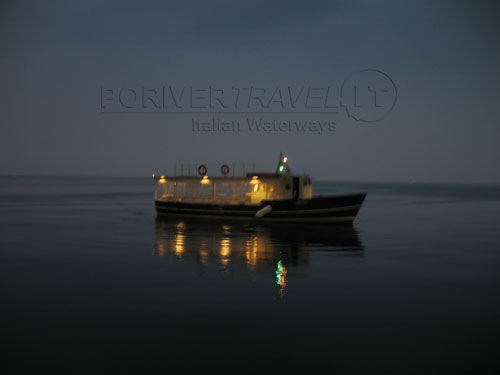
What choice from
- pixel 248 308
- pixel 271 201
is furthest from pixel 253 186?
pixel 248 308

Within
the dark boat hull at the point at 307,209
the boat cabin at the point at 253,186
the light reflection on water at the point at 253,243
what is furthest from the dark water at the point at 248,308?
the boat cabin at the point at 253,186

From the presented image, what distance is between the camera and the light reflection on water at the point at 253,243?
1972cm

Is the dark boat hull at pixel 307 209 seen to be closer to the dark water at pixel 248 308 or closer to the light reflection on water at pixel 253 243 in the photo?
the light reflection on water at pixel 253 243

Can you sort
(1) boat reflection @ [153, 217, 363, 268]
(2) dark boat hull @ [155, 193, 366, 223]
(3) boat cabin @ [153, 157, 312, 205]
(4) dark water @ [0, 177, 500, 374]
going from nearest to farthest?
(4) dark water @ [0, 177, 500, 374], (1) boat reflection @ [153, 217, 363, 268], (2) dark boat hull @ [155, 193, 366, 223], (3) boat cabin @ [153, 157, 312, 205]

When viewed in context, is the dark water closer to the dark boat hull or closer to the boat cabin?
the dark boat hull

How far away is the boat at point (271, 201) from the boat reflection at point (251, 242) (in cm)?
103

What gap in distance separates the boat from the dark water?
734 centimetres

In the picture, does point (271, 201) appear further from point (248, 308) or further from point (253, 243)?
point (248, 308)

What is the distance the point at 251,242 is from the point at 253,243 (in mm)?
411

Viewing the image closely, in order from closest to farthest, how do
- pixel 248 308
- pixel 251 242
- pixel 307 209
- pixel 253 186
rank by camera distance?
pixel 248 308, pixel 251 242, pixel 307 209, pixel 253 186

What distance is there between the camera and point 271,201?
3325 cm

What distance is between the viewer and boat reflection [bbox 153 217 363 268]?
68.1ft

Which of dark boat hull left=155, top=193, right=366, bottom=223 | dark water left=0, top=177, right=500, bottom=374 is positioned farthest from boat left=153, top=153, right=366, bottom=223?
dark water left=0, top=177, right=500, bottom=374

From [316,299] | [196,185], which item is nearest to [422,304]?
[316,299]
